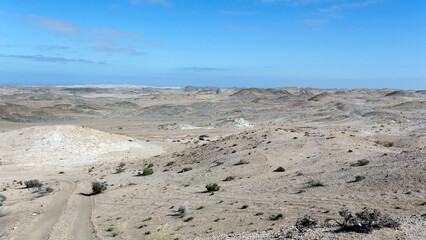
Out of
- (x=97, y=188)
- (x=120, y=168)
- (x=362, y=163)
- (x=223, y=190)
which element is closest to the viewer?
(x=223, y=190)

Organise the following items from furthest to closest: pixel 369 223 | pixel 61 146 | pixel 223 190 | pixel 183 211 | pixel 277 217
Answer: pixel 61 146 → pixel 223 190 → pixel 183 211 → pixel 277 217 → pixel 369 223

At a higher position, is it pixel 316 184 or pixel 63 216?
pixel 316 184

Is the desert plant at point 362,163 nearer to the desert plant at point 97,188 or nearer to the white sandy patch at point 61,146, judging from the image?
the desert plant at point 97,188

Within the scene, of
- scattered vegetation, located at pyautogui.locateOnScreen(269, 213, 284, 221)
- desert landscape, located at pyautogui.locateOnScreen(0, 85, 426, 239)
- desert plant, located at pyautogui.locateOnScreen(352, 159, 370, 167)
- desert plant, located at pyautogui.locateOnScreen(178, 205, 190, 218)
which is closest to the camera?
desert landscape, located at pyautogui.locateOnScreen(0, 85, 426, 239)

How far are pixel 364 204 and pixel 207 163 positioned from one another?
39.7 feet

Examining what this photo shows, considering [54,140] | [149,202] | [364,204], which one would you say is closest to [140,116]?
[54,140]

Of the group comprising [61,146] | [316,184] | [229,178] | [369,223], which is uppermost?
[369,223]

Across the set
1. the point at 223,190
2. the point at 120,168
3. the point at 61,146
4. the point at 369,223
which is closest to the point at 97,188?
the point at 223,190

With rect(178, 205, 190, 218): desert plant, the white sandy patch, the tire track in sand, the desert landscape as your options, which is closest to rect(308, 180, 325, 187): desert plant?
the desert landscape

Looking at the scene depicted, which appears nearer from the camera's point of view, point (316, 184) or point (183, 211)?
point (183, 211)

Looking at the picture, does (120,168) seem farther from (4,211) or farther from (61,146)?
(4,211)

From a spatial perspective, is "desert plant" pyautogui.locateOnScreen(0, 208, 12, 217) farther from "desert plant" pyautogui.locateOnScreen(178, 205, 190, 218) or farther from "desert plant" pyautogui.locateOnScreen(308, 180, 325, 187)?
"desert plant" pyautogui.locateOnScreen(308, 180, 325, 187)

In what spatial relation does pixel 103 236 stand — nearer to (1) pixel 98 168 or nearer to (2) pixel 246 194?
(2) pixel 246 194

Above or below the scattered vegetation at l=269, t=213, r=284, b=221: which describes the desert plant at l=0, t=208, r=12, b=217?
below
